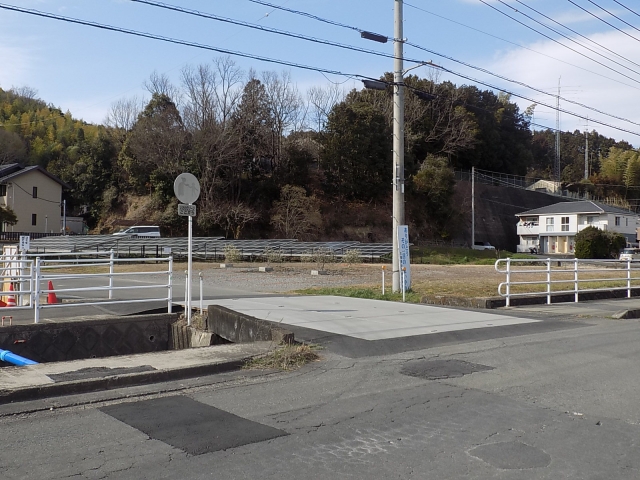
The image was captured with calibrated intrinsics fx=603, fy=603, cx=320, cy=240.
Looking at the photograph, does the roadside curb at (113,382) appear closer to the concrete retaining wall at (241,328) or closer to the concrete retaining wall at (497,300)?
the concrete retaining wall at (241,328)

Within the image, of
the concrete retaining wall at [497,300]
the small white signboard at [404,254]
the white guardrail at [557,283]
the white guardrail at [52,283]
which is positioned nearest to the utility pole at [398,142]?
the small white signboard at [404,254]

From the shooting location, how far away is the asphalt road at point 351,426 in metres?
4.64

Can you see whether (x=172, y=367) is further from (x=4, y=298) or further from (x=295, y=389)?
(x=4, y=298)

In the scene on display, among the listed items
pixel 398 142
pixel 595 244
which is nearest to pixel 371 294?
pixel 398 142

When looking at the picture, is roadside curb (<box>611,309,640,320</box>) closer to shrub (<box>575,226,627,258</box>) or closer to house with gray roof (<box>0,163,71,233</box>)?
shrub (<box>575,226,627,258</box>)

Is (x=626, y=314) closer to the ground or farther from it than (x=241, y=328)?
closer to the ground

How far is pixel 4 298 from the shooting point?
15898mm

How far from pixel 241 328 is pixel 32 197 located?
56.0m

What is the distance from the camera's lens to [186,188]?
11367 millimetres

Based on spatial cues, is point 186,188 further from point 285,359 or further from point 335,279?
point 335,279

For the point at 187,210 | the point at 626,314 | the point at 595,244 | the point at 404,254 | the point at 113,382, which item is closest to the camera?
the point at 113,382

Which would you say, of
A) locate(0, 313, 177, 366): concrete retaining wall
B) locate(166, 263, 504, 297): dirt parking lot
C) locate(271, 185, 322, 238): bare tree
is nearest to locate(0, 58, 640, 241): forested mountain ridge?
locate(271, 185, 322, 238): bare tree

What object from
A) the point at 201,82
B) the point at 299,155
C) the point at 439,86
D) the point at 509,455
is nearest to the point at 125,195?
the point at 201,82

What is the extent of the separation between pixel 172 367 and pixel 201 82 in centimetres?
5027
